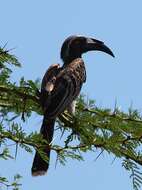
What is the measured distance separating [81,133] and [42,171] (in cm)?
70

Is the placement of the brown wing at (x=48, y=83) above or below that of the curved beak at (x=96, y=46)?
below

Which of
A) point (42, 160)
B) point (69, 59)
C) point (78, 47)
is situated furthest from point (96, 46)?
point (42, 160)

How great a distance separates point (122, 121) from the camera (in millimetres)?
3609

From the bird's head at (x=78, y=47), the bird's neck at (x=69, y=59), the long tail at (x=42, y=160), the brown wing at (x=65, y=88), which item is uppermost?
the bird's head at (x=78, y=47)

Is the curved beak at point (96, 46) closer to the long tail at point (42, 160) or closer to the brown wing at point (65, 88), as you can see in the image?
the brown wing at point (65, 88)

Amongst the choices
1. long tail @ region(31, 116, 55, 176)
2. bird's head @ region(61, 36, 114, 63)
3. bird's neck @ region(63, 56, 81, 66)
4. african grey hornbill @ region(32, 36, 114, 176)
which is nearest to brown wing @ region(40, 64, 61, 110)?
african grey hornbill @ region(32, 36, 114, 176)

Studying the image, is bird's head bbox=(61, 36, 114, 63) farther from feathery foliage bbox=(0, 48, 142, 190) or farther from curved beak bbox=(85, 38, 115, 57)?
feathery foliage bbox=(0, 48, 142, 190)

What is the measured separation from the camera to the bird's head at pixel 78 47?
6.05 m

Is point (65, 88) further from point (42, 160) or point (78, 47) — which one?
point (78, 47)

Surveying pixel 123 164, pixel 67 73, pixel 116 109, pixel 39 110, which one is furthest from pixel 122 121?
pixel 67 73

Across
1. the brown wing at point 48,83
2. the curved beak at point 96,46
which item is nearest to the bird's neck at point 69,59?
the curved beak at point 96,46

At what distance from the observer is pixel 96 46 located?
6039mm

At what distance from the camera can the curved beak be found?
19.7 ft

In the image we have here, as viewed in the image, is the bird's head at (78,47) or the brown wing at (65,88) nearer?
the brown wing at (65,88)
